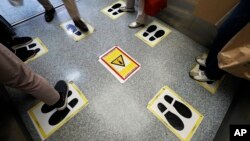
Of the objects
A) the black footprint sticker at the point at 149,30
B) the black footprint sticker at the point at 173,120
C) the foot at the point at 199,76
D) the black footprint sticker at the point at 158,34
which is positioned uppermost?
the black footprint sticker at the point at 149,30

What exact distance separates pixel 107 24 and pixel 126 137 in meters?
1.17

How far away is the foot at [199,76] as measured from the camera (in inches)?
49.6

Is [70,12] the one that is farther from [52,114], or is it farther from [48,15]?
[52,114]

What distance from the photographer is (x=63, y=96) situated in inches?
47.3

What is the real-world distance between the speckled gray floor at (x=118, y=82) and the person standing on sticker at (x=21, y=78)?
0.29m

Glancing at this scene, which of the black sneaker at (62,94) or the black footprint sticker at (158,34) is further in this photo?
the black footprint sticker at (158,34)

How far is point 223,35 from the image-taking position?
901mm

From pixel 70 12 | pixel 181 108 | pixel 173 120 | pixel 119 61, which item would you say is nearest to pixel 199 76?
pixel 181 108

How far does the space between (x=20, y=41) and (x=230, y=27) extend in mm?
1763

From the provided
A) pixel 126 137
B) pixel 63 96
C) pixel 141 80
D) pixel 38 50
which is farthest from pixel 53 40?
pixel 126 137

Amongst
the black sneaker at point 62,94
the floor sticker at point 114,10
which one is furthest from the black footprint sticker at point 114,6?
the black sneaker at point 62,94

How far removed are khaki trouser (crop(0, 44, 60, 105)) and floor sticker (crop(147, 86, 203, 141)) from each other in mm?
740

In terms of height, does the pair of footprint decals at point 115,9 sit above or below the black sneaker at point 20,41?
above

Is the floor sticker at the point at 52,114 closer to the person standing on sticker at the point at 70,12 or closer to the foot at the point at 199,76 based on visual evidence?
the person standing on sticker at the point at 70,12
